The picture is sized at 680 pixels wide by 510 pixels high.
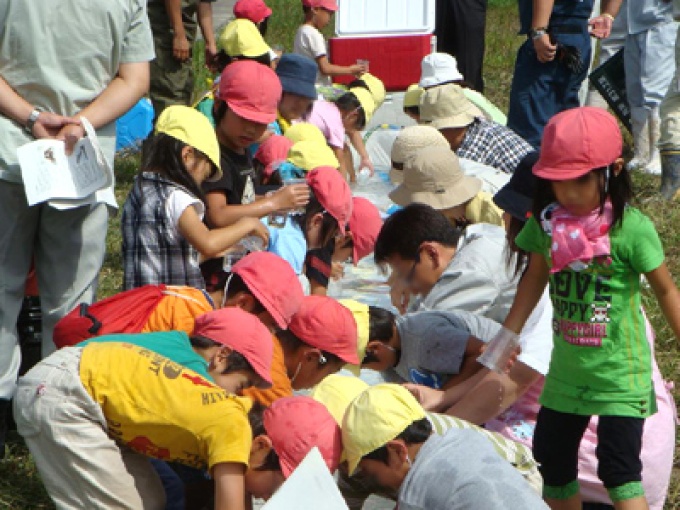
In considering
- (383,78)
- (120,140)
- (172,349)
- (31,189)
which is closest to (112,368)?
(172,349)

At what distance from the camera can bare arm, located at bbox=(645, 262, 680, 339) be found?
3.12 m

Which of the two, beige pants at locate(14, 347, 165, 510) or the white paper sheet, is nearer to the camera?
the white paper sheet

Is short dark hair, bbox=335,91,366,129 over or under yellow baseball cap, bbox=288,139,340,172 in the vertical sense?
under

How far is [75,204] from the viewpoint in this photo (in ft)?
12.0

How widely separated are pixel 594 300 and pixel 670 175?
3.93 meters

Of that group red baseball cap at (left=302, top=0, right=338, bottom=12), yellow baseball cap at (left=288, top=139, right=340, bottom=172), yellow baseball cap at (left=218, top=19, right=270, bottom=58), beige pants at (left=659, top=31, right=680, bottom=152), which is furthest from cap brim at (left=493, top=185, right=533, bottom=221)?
red baseball cap at (left=302, top=0, right=338, bottom=12)

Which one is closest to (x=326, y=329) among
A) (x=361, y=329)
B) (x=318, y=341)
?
(x=318, y=341)

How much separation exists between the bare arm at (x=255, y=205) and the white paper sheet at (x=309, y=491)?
76.2 inches

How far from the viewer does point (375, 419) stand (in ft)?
9.91

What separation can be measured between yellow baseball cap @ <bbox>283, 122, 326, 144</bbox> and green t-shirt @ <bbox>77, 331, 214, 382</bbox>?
249 cm

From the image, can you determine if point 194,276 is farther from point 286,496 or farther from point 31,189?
point 286,496

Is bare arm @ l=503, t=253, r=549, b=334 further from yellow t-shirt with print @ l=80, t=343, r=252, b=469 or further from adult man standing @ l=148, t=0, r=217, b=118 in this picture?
adult man standing @ l=148, t=0, r=217, b=118

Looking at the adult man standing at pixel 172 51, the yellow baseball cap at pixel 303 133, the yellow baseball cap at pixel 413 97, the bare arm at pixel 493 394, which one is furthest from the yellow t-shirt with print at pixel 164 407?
the adult man standing at pixel 172 51

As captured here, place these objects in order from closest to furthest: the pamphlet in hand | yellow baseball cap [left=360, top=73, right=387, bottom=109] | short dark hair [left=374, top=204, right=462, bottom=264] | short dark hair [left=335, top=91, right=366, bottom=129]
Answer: the pamphlet in hand
short dark hair [left=374, top=204, right=462, bottom=264]
short dark hair [left=335, top=91, right=366, bottom=129]
yellow baseball cap [left=360, top=73, right=387, bottom=109]
